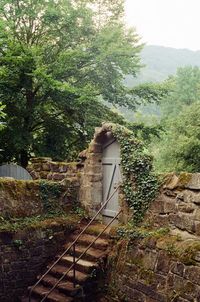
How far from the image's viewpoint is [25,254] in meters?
9.59

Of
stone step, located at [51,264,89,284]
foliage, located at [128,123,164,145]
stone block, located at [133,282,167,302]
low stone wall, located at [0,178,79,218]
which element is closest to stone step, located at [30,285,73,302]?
stone step, located at [51,264,89,284]

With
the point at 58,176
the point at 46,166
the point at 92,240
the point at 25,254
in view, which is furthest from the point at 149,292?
the point at 46,166

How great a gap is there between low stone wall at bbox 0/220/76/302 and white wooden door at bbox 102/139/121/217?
1550 mm

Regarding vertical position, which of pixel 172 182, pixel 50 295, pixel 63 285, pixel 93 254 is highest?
pixel 172 182

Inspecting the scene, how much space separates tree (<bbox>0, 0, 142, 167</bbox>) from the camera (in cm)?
1432

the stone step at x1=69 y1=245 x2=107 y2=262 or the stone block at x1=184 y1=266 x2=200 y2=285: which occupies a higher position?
the stone block at x1=184 y1=266 x2=200 y2=285

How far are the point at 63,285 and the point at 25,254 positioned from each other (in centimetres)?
149

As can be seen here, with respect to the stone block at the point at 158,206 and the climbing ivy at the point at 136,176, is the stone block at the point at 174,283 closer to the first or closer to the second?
the stone block at the point at 158,206

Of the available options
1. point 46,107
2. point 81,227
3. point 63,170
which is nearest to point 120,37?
point 46,107

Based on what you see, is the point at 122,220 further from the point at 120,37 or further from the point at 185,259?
the point at 120,37

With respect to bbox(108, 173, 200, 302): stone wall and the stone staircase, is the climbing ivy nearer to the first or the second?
bbox(108, 173, 200, 302): stone wall

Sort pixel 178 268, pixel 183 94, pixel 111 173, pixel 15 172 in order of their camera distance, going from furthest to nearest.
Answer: pixel 183 94
pixel 15 172
pixel 111 173
pixel 178 268

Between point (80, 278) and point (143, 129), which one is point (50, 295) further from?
point (143, 129)

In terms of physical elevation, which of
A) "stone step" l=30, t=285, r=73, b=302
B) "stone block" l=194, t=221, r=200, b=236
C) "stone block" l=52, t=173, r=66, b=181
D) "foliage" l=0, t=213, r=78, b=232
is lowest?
"stone step" l=30, t=285, r=73, b=302
